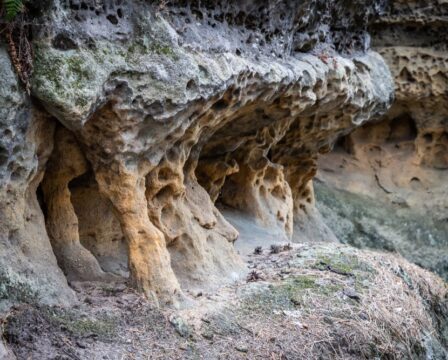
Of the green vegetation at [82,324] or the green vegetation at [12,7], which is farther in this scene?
the green vegetation at [82,324]

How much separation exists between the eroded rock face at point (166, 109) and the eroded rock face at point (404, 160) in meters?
2.49

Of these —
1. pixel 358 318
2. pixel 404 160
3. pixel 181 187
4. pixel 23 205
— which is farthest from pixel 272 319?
pixel 404 160

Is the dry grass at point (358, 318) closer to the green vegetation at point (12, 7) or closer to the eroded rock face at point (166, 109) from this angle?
the eroded rock face at point (166, 109)

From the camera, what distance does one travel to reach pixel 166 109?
14.3 feet

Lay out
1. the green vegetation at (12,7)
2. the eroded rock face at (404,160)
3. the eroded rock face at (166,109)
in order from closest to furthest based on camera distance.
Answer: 1. the green vegetation at (12,7)
2. the eroded rock face at (166,109)
3. the eroded rock face at (404,160)

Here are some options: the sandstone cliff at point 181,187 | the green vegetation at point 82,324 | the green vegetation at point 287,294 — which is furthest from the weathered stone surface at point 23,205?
the green vegetation at point 287,294

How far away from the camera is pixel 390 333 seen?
509 cm

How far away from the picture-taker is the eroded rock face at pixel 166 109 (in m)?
4.02

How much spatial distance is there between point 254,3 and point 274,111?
0.94m

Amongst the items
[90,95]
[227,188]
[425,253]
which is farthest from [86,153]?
[425,253]

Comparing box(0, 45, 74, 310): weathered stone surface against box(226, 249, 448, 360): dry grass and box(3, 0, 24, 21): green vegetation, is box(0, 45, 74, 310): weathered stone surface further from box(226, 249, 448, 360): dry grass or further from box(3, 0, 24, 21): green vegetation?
box(226, 249, 448, 360): dry grass

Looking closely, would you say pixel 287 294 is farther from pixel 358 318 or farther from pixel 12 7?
pixel 12 7

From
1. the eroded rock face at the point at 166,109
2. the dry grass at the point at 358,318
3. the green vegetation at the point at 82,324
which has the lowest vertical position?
the green vegetation at the point at 82,324

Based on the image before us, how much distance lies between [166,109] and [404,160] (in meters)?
7.02
